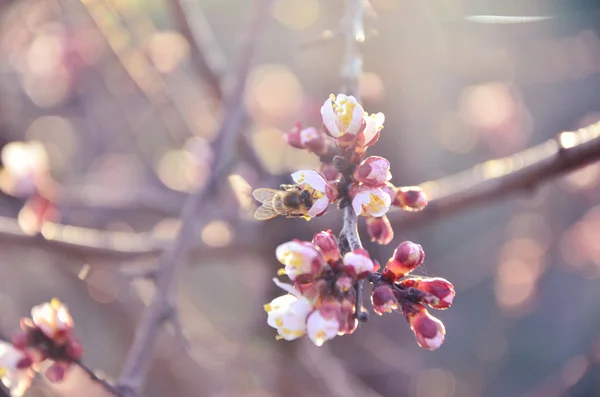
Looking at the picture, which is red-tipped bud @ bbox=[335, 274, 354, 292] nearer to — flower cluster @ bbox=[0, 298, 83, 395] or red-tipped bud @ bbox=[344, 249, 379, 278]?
red-tipped bud @ bbox=[344, 249, 379, 278]

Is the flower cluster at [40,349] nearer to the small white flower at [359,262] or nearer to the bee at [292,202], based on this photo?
the bee at [292,202]

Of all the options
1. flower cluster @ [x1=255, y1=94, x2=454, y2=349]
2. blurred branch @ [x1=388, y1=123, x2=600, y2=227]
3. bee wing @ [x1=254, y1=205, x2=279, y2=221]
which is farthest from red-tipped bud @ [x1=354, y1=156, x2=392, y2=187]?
blurred branch @ [x1=388, y1=123, x2=600, y2=227]

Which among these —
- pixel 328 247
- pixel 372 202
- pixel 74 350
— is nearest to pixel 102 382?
pixel 74 350

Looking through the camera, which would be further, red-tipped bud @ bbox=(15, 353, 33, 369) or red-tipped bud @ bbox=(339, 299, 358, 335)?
red-tipped bud @ bbox=(15, 353, 33, 369)

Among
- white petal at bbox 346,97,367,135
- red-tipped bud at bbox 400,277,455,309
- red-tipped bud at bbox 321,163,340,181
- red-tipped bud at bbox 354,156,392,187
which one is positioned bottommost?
red-tipped bud at bbox 400,277,455,309

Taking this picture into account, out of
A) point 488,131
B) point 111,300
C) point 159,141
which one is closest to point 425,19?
point 488,131

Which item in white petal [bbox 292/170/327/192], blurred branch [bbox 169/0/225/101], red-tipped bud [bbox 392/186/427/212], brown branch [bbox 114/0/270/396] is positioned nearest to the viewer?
white petal [bbox 292/170/327/192]

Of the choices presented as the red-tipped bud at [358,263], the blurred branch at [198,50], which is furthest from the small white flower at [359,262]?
the blurred branch at [198,50]

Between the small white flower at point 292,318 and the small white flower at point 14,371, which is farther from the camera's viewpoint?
the small white flower at point 14,371
